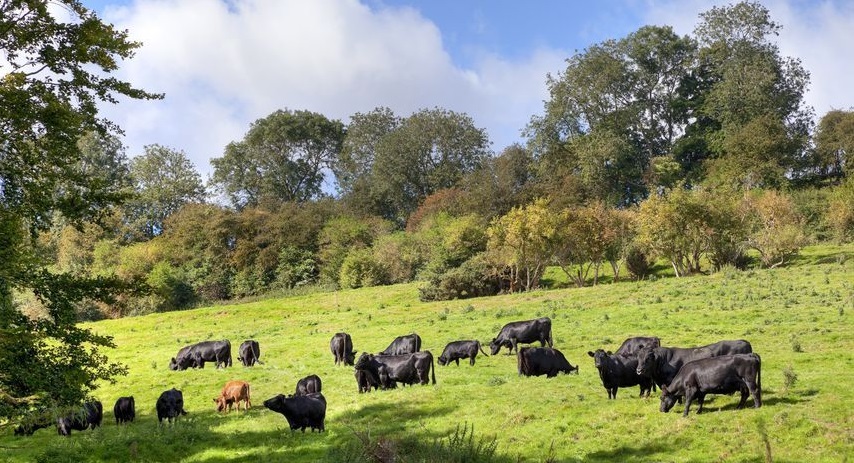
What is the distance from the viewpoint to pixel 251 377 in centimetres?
2553

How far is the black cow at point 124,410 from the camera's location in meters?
21.0

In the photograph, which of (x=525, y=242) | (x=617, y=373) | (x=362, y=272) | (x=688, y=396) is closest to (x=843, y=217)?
(x=525, y=242)

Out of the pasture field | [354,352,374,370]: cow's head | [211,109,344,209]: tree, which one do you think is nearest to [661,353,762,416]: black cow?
the pasture field

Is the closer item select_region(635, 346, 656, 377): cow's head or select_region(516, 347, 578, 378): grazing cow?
select_region(635, 346, 656, 377): cow's head

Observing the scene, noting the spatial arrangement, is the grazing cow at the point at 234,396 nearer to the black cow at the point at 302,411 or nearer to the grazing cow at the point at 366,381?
the black cow at the point at 302,411

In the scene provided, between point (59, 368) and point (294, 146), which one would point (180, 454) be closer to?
point (59, 368)

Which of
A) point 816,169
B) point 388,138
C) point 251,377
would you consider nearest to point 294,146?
point 388,138

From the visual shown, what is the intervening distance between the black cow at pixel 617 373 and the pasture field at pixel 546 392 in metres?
0.47

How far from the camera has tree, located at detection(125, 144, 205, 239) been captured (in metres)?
84.1

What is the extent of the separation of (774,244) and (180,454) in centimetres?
4184

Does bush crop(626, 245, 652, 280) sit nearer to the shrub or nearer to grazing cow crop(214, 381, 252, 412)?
the shrub

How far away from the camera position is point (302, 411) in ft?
58.2

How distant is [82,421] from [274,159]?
77651mm

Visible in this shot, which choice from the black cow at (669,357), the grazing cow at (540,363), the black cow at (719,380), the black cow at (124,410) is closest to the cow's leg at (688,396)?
the black cow at (719,380)
